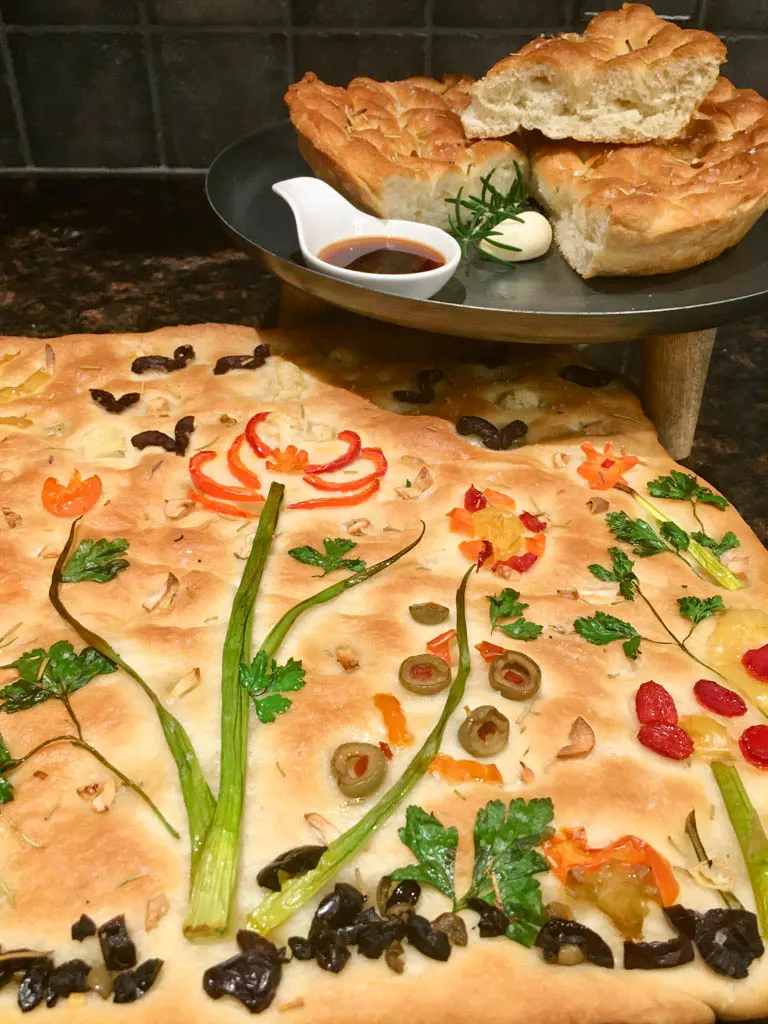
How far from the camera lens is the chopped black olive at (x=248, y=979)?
1.33m

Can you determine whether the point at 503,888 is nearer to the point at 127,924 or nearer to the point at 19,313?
the point at 127,924

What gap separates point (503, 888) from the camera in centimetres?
145

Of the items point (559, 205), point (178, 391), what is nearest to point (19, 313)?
point (178, 391)

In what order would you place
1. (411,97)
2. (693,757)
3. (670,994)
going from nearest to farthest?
(670,994) < (693,757) < (411,97)

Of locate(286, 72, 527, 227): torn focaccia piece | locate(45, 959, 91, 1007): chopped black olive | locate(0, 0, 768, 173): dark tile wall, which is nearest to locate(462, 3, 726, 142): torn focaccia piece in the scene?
locate(286, 72, 527, 227): torn focaccia piece

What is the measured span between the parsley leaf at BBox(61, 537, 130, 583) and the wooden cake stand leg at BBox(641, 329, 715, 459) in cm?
157

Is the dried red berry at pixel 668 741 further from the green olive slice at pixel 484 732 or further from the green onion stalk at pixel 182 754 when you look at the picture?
the green onion stalk at pixel 182 754

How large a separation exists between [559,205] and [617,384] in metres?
0.56

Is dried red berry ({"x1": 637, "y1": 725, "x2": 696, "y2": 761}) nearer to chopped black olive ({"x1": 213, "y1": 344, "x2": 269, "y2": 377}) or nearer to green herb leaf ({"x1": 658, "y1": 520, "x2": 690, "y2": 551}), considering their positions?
green herb leaf ({"x1": 658, "y1": 520, "x2": 690, "y2": 551})

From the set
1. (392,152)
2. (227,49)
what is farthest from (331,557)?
(227,49)

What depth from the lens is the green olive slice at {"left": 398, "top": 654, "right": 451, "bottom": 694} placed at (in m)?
1.74

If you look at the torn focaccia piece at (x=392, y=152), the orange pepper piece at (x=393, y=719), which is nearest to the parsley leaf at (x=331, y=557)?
the orange pepper piece at (x=393, y=719)

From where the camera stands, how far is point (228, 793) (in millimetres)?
1535

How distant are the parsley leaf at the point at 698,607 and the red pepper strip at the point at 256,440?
1.10 meters
